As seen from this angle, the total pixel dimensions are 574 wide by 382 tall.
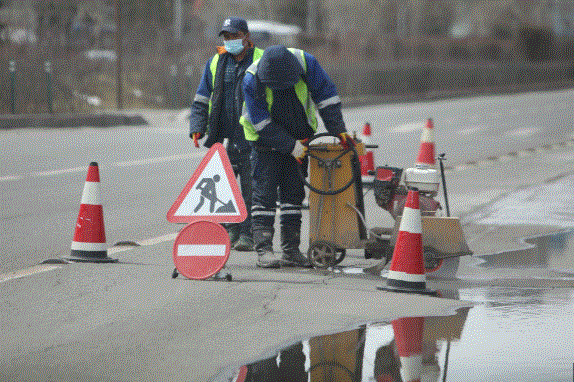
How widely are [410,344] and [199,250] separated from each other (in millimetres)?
2081

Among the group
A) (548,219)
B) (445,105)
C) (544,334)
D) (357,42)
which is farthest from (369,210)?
(357,42)

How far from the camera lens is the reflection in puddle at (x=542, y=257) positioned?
7957 mm

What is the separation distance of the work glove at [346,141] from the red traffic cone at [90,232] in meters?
1.87

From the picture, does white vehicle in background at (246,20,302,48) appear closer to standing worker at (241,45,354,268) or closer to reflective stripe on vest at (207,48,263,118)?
reflective stripe on vest at (207,48,263,118)

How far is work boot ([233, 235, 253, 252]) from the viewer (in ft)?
27.7

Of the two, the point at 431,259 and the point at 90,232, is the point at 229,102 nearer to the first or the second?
the point at 90,232

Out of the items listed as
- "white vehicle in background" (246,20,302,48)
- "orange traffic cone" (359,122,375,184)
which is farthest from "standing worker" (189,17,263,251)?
"white vehicle in background" (246,20,302,48)

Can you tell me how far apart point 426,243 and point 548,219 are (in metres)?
3.76

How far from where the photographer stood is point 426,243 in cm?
737

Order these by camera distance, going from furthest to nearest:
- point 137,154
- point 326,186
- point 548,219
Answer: point 137,154, point 548,219, point 326,186

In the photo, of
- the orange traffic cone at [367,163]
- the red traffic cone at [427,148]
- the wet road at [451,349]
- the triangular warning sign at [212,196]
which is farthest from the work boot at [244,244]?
the red traffic cone at [427,148]

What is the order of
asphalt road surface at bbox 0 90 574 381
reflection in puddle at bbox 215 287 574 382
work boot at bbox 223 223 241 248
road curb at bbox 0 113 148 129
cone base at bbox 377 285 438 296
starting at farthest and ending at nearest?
road curb at bbox 0 113 148 129, work boot at bbox 223 223 241 248, cone base at bbox 377 285 438 296, asphalt road surface at bbox 0 90 574 381, reflection in puddle at bbox 215 287 574 382

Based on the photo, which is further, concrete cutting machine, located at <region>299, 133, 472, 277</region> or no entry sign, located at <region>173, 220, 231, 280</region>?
concrete cutting machine, located at <region>299, 133, 472, 277</region>

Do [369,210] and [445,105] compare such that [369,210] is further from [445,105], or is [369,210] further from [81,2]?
[81,2]
